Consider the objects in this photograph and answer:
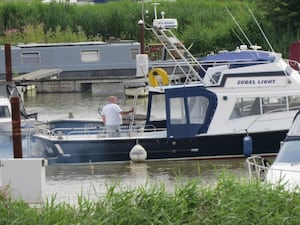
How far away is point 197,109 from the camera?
88.9 ft

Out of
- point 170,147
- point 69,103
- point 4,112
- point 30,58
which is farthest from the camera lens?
point 30,58

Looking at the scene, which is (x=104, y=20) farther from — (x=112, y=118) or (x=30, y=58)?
(x=112, y=118)

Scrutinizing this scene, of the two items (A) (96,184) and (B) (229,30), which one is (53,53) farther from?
(A) (96,184)

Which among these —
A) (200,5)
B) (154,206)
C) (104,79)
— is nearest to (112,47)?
(104,79)

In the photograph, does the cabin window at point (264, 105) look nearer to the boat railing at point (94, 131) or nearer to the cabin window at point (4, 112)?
the boat railing at point (94, 131)

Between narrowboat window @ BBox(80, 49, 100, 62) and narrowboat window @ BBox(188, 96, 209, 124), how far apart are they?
2865 cm

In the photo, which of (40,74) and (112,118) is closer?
(112,118)

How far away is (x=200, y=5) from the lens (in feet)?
219

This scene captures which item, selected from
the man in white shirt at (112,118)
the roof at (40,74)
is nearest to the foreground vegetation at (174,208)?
the man in white shirt at (112,118)

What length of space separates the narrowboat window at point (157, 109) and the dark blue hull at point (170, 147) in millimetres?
1566

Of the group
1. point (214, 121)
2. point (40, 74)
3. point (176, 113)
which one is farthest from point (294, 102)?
point (40, 74)

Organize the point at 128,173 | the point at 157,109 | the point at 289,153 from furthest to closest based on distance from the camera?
the point at 157,109 → the point at 128,173 → the point at 289,153

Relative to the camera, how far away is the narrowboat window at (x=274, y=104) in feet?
88.1

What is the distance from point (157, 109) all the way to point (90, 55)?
2727 cm
